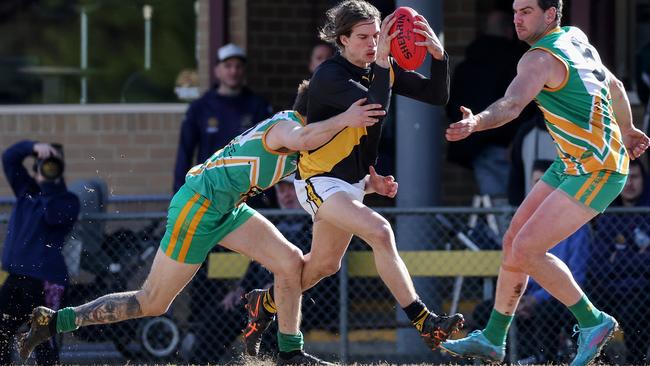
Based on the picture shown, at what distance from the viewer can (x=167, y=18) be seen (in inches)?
455

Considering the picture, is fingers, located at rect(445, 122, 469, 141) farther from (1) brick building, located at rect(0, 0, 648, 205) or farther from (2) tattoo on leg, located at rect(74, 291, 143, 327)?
(1) brick building, located at rect(0, 0, 648, 205)

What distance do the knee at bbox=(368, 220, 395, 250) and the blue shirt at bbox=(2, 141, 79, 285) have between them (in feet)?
9.18

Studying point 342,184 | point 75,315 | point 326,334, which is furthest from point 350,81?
point 326,334

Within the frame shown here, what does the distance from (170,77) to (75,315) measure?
4.12 metres

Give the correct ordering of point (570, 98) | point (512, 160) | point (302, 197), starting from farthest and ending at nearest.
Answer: point (512, 160), point (302, 197), point (570, 98)

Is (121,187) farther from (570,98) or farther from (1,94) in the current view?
(570,98)

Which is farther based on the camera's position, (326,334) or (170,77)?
(170,77)

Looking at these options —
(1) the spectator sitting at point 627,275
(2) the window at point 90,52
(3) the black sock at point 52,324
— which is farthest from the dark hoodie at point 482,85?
(3) the black sock at point 52,324

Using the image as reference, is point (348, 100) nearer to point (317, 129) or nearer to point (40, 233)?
point (317, 129)

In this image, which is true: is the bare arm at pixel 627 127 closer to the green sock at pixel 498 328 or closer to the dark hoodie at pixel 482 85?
the green sock at pixel 498 328

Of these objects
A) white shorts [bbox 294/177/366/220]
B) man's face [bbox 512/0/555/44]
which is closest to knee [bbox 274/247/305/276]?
white shorts [bbox 294/177/366/220]

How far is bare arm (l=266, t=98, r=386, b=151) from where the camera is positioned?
6.82 metres

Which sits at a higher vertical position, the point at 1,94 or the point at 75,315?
the point at 1,94

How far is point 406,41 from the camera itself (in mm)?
6969
